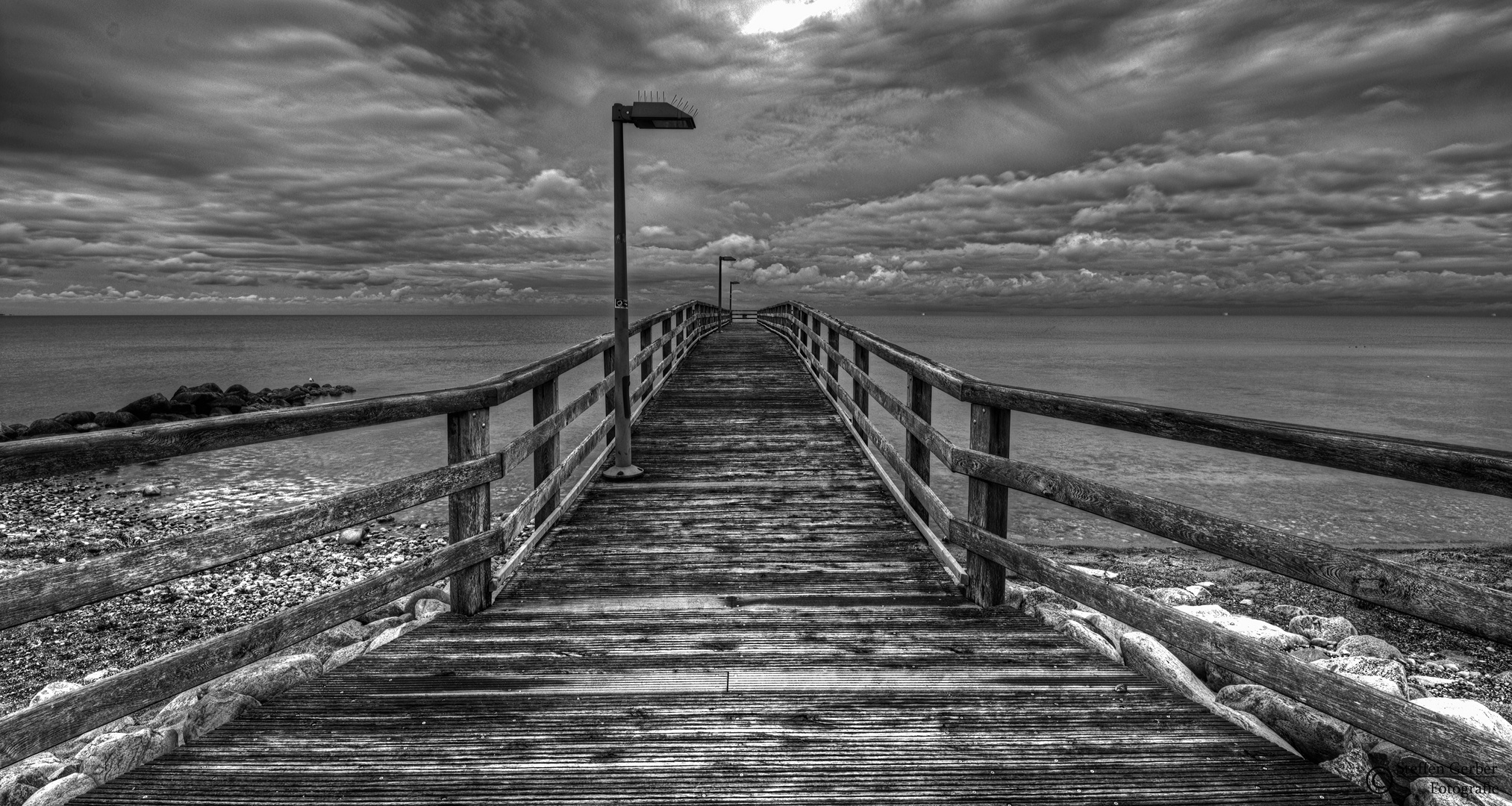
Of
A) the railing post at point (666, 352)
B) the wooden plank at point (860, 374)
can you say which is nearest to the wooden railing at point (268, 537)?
the wooden plank at point (860, 374)

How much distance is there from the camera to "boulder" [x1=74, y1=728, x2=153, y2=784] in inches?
110

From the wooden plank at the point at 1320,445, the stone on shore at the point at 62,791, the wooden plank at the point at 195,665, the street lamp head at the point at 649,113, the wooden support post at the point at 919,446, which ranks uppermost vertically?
the street lamp head at the point at 649,113

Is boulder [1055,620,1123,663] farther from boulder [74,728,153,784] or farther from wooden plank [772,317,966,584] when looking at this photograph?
boulder [74,728,153,784]

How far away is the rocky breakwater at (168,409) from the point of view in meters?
21.1

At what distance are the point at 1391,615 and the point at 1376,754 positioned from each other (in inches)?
258

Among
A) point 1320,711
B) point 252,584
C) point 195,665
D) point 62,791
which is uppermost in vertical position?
point 195,665

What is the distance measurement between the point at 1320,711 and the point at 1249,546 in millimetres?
676

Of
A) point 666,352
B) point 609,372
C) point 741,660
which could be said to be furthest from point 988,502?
point 666,352

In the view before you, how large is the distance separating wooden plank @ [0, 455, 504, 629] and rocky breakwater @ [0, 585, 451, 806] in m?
0.39

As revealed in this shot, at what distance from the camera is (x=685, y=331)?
57.0 feet

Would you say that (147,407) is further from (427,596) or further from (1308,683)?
(1308,683)

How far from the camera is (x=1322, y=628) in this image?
688 cm

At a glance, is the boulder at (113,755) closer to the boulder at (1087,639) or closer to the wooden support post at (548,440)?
the wooden support post at (548,440)

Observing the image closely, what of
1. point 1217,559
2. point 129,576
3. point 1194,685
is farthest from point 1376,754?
point 1217,559
